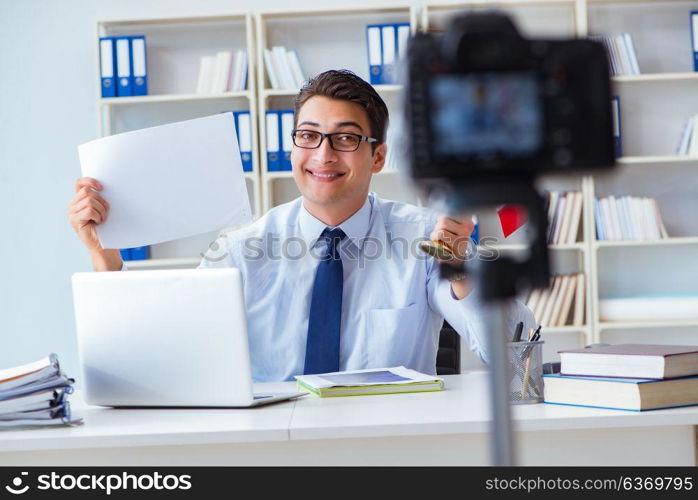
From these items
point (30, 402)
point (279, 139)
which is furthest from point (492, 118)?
point (279, 139)

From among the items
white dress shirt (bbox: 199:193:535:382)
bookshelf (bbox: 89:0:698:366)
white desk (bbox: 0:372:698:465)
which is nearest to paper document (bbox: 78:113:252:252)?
white dress shirt (bbox: 199:193:535:382)

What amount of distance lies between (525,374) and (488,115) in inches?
38.0

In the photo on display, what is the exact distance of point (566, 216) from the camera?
11.6 ft

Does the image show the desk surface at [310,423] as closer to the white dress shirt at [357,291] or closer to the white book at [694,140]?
the white dress shirt at [357,291]

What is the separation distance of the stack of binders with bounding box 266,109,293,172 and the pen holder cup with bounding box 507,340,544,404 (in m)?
2.24

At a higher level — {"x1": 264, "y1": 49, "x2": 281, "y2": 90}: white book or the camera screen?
{"x1": 264, "y1": 49, "x2": 281, "y2": 90}: white book

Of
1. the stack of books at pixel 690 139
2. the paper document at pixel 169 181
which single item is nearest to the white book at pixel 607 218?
the stack of books at pixel 690 139

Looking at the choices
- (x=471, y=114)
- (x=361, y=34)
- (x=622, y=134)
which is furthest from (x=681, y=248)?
(x=471, y=114)

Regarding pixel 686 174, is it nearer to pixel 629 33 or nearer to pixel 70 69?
pixel 629 33

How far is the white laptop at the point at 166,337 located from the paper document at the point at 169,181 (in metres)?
0.30

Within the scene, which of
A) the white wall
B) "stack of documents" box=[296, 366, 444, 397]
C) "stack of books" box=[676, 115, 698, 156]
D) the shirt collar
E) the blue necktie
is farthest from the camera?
the white wall

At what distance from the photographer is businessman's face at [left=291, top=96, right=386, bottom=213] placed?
202 centimetres

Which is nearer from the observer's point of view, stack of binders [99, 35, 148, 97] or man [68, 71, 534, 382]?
man [68, 71, 534, 382]

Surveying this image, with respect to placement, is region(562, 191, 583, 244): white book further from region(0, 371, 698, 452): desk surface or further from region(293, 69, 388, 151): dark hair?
region(0, 371, 698, 452): desk surface
